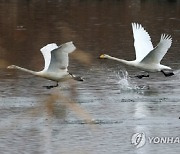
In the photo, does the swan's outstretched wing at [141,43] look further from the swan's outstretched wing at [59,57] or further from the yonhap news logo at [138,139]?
the yonhap news logo at [138,139]

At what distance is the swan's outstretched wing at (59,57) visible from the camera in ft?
50.0

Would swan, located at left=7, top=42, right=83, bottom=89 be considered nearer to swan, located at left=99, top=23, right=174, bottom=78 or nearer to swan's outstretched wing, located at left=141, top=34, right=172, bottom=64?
swan, located at left=99, top=23, right=174, bottom=78

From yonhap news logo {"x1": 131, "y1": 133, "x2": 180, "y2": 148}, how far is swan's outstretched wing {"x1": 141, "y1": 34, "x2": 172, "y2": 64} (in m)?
3.52

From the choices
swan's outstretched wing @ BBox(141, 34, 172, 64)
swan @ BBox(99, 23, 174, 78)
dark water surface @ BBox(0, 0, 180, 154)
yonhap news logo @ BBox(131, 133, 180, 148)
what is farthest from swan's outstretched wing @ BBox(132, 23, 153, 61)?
yonhap news logo @ BBox(131, 133, 180, 148)

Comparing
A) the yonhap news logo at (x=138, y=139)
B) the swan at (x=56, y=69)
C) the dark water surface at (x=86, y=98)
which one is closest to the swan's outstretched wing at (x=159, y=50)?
the dark water surface at (x=86, y=98)

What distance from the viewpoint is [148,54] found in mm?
17297

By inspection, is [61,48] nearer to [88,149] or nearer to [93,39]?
[88,149]

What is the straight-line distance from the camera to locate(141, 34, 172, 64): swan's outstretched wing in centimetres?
1702

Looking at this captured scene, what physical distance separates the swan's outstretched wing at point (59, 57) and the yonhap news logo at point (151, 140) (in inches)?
87.9

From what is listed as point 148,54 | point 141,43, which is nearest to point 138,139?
point 148,54

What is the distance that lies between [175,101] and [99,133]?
3.31 metres

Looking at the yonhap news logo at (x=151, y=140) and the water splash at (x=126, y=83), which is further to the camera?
the water splash at (x=126, y=83)

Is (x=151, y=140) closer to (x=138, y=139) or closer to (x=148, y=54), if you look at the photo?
(x=138, y=139)

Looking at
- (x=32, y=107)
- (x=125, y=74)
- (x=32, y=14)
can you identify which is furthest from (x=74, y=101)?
(x=32, y=14)
